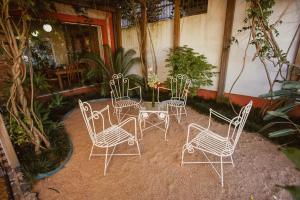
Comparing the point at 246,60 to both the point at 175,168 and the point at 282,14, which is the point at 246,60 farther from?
the point at 175,168

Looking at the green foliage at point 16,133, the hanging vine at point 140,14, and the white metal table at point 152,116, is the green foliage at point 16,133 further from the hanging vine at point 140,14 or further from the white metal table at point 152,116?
the hanging vine at point 140,14

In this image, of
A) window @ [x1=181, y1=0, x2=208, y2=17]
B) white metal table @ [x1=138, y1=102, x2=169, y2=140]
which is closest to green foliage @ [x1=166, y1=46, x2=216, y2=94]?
window @ [x1=181, y1=0, x2=208, y2=17]

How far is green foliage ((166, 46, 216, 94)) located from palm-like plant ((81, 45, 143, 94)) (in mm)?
1364

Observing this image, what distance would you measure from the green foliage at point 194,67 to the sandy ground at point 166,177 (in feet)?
5.08

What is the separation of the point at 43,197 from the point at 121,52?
155 inches

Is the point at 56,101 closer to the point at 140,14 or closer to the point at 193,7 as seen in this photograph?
the point at 140,14

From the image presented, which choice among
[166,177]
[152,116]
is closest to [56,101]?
[152,116]

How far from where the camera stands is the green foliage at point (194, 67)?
3.48 meters

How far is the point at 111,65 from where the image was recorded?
15.3ft

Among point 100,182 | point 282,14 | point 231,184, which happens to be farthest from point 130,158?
point 282,14

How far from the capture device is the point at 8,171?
177 centimetres

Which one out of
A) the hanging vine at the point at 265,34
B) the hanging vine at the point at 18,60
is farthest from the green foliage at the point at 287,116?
the hanging vine at the point at 18,60

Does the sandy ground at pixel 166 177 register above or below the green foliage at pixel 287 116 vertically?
below

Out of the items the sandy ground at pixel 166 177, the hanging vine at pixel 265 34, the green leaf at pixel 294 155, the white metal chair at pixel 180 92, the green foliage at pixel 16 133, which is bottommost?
the sandy ground at pixel 166 177
